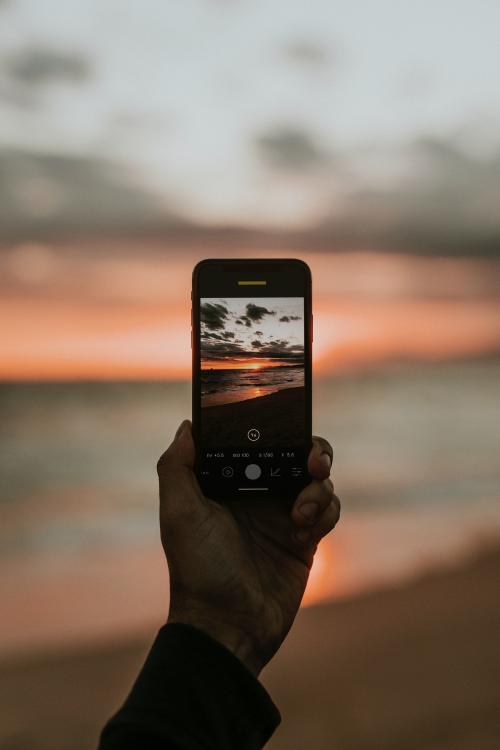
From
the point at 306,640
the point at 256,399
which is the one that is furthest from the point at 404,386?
the point at 256,399

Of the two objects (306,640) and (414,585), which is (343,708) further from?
(414,585)

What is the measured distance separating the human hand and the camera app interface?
0.30 feet

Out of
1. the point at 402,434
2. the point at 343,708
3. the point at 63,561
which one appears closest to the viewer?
the point at 343,708

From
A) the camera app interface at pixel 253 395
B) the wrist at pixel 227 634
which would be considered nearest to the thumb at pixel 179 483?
the camera app interface at pixel 253 395

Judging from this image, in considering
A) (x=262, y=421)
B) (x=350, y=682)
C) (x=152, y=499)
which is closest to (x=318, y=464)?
(x=262, y=421)

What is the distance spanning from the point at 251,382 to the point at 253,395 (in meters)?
0.04

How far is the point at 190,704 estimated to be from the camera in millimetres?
1581

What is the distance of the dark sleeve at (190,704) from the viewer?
1472mm

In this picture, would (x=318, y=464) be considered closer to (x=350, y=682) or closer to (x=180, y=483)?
(x=180, y=483)

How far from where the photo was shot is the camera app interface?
246cm

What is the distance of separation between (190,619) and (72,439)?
13.8 m

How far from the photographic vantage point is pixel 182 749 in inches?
58.1

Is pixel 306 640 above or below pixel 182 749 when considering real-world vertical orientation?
below

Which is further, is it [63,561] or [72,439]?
[72,439]
